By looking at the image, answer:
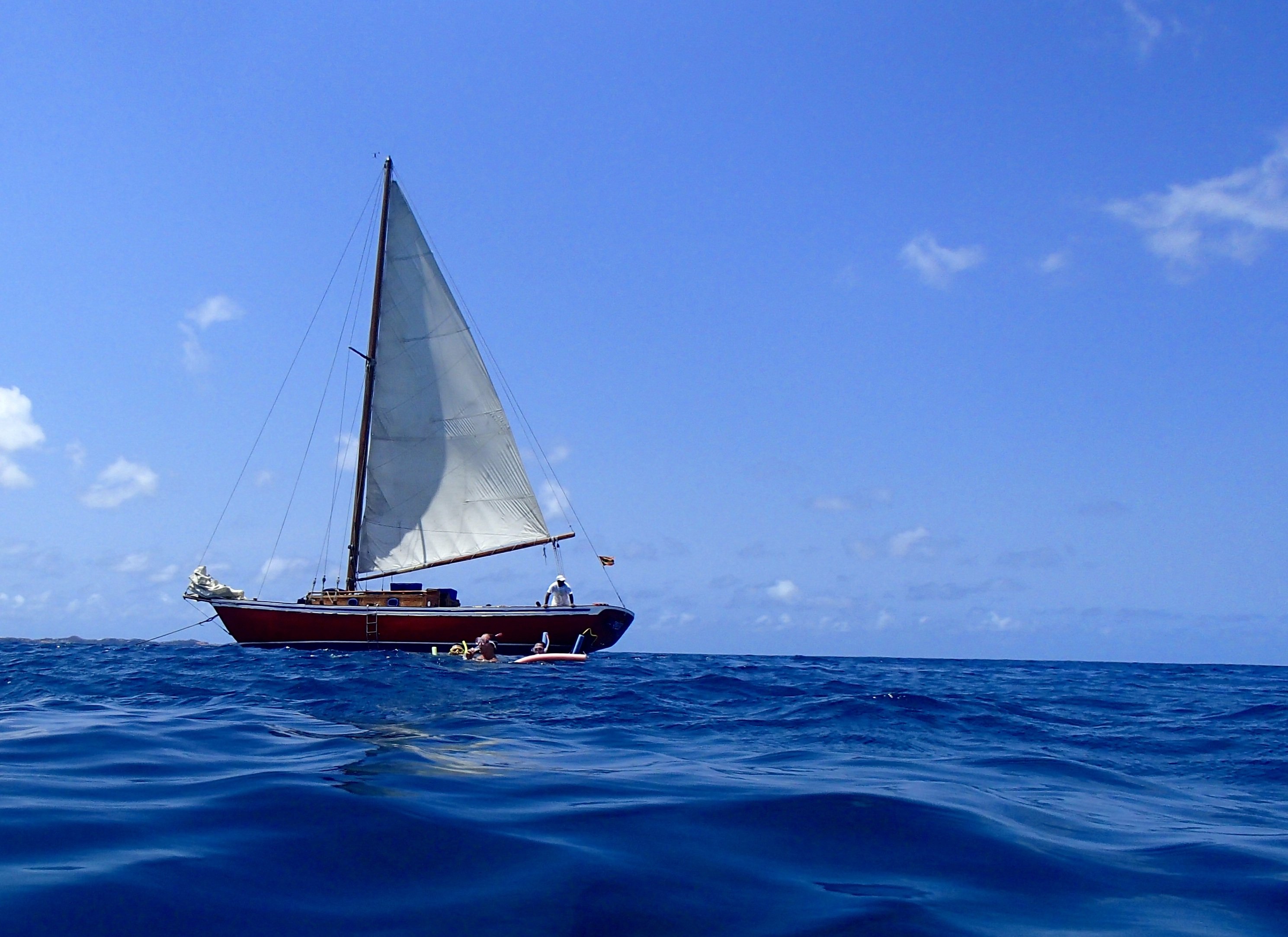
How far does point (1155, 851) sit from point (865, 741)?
5448mm

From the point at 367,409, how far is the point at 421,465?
3412mm

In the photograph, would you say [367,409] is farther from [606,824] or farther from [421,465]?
[606,824]

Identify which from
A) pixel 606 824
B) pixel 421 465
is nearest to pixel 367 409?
pixel 421 465

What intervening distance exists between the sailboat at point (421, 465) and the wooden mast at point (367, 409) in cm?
5

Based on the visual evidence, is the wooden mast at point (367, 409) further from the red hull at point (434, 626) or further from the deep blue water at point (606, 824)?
the deep blue water at point (606, 824)

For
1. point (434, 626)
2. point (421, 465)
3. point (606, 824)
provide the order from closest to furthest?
point (606, 824) < point (434, 626) < point (421, 465)

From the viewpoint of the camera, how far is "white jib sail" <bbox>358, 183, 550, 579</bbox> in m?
34.3

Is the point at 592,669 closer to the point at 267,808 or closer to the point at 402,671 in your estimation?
the point at 402,671

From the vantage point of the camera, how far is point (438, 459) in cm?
3450

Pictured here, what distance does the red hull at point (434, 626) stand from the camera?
31828 mm

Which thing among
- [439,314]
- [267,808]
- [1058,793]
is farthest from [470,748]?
[439,314]

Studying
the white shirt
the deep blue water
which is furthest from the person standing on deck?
the deep blue water

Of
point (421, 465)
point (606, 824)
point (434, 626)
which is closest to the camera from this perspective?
point (606, 824)

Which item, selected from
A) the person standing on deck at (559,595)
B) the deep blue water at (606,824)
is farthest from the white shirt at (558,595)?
the deep blue water at (606,824)
